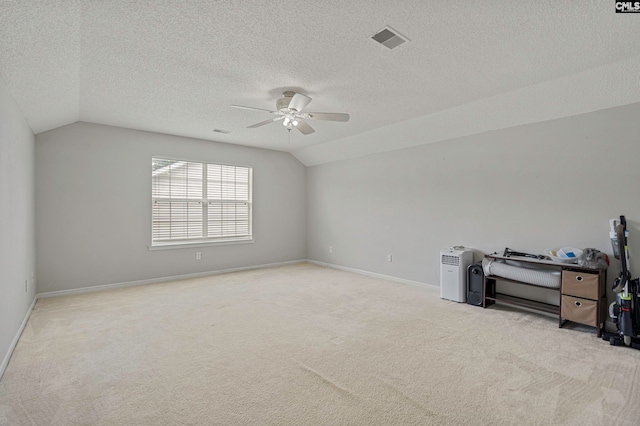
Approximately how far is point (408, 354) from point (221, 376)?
161cm

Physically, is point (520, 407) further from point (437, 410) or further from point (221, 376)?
point (221, 376)

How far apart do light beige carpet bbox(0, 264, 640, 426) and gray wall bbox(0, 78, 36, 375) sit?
0.30 meters

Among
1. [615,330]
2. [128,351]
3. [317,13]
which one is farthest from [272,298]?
[615,330]

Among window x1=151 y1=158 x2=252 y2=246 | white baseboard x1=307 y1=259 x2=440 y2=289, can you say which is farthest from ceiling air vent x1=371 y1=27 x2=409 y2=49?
window x1=151 y1=158 x2=252 y2=246

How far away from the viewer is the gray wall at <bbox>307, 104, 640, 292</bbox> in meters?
3.48

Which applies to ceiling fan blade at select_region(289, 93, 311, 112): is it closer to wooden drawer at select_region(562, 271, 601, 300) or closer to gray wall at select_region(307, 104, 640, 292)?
gray wall at select_region(307, 104, 640, 292)

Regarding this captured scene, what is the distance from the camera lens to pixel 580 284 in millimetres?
3320

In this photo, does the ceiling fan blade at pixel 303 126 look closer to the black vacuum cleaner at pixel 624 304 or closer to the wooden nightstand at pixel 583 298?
the wooden nightstand at pixel 583 298

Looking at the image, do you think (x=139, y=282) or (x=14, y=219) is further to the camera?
(x=139, y=282)

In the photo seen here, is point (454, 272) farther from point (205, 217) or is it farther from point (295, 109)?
point (205, 217)

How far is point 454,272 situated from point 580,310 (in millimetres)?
1427

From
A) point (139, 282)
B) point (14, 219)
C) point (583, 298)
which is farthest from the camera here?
point (139, 282)

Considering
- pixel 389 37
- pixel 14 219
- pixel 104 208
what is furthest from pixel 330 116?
pixel 104 208

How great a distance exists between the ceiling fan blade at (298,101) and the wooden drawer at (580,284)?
339 cm
